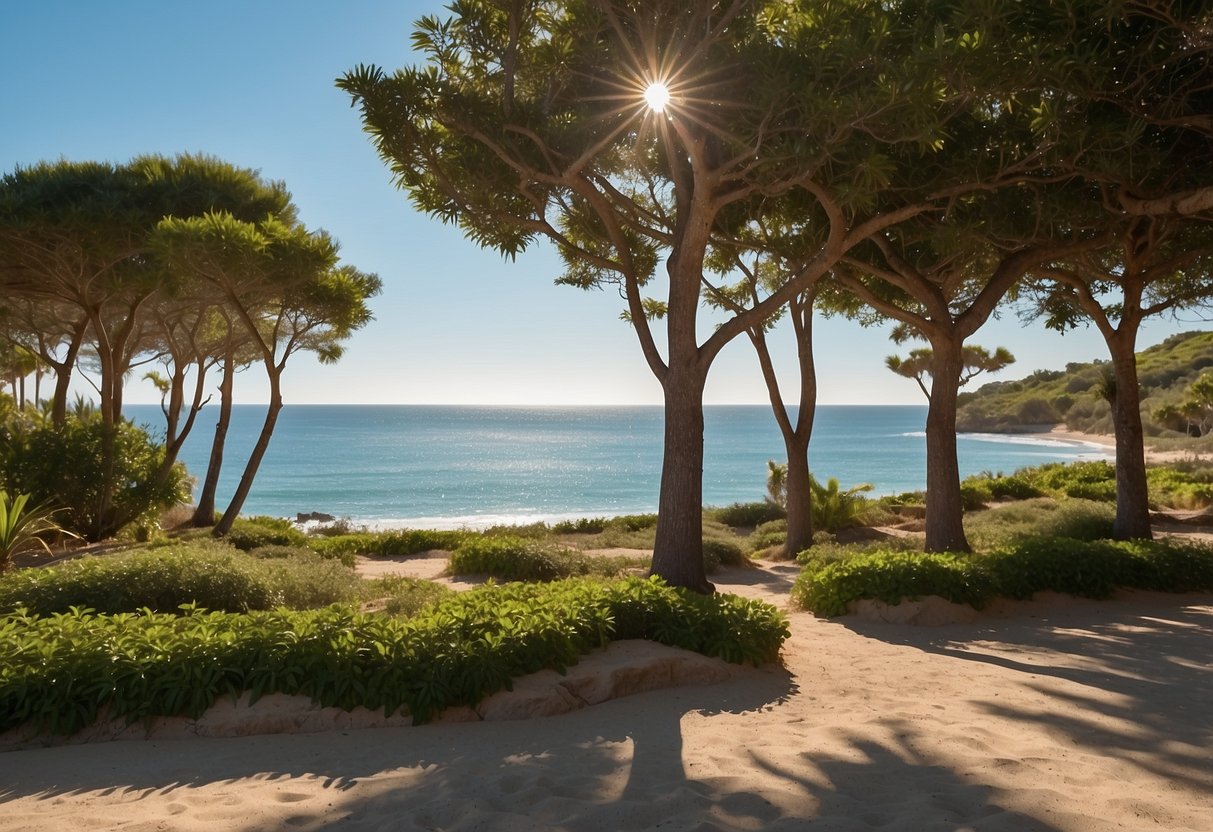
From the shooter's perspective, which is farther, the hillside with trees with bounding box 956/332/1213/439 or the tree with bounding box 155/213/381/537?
the hillside with trees with bounding box 956/332/1213/439

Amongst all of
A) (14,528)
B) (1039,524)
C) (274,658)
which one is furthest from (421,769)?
(1039,524)

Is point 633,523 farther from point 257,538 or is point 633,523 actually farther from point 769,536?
point 257,538

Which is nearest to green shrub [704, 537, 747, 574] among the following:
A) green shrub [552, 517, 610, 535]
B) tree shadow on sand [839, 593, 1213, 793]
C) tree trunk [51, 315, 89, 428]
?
tree shadow on sand [839, 593, 1213, 793]

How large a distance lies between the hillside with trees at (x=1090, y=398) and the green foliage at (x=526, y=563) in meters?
43.5

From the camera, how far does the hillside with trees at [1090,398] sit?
5162cm

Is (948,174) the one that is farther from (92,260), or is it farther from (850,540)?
(92,260)

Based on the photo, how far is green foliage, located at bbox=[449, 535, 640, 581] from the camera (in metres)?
11.3

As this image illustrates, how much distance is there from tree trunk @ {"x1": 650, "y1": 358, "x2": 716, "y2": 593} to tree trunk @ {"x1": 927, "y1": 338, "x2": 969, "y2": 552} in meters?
4.30

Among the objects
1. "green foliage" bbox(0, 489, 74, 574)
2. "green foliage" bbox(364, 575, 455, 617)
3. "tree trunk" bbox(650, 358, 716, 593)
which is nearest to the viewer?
"green foliage" bbox(364, 575, 455, 617)

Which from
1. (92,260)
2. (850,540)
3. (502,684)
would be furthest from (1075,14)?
(92,260)

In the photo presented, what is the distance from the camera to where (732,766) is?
13.5 ft

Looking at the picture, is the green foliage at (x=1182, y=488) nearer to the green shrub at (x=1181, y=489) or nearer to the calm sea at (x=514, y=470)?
the green shrub at (x=1181, y=489)

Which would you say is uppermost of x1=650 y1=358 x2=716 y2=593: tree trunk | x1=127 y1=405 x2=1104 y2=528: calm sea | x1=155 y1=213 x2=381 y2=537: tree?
x1=155 y1=213 x2=381 y2=537: tree

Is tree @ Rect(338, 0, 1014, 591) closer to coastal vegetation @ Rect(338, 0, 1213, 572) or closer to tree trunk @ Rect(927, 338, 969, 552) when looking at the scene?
coastal vegetation @ Rect(338, 0, 1213, 572)
